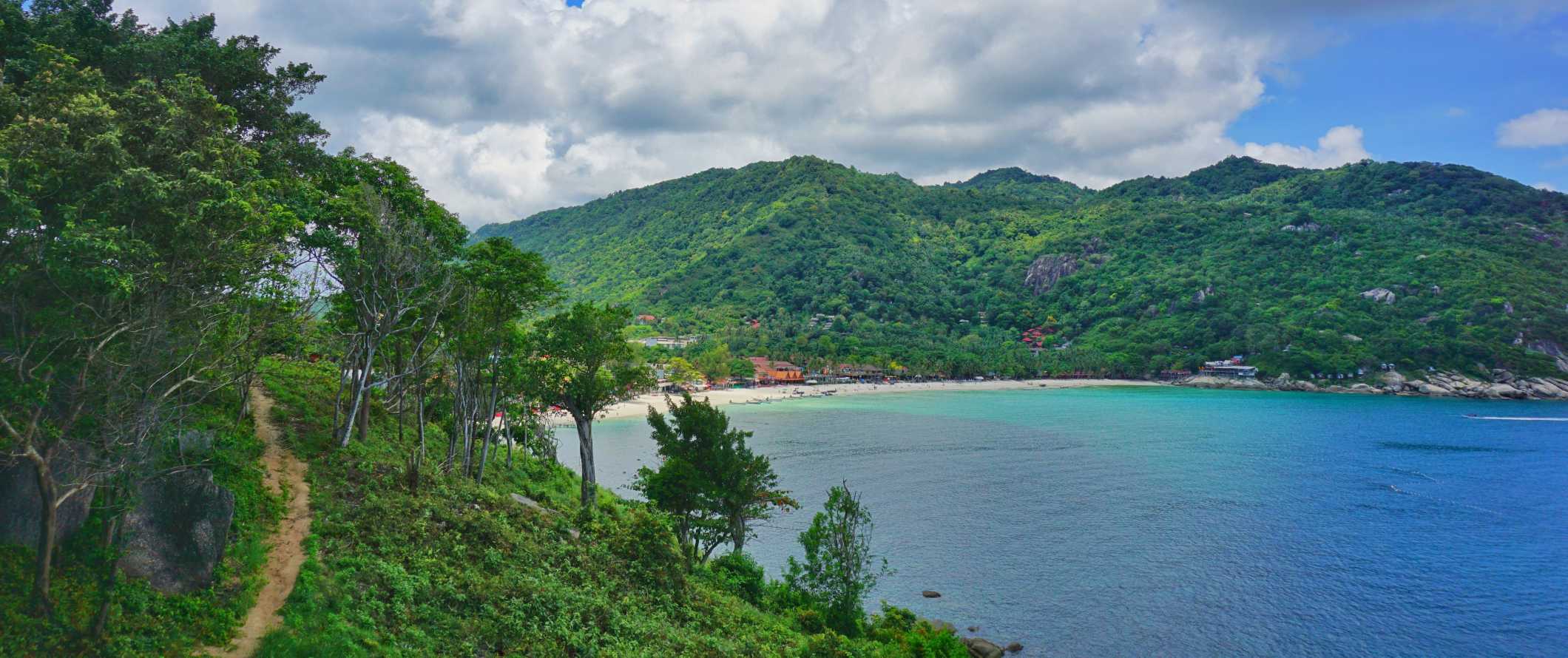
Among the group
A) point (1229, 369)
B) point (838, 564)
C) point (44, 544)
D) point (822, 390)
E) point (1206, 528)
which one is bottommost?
point (1206, 528)

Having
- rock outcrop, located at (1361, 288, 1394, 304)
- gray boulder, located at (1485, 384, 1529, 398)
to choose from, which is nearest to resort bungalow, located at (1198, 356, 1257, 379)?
rock outcrop, located at (1361, 288, 1394, 304)

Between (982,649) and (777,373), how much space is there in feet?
400

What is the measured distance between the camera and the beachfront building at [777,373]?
477ft

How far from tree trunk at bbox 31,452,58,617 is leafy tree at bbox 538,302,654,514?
16.9 metres

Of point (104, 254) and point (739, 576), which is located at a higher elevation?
A: point (104, 254)

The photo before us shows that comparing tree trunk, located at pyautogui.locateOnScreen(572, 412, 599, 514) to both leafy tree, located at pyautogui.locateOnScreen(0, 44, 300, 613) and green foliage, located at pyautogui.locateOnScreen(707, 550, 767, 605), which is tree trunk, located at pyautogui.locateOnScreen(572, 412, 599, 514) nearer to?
green foliage, located at pyautogui.locateOnScreen(707, 550, 767, 605)

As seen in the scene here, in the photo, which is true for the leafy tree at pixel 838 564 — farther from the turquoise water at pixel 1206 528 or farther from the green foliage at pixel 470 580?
the turquoise water at pixel 1206 528

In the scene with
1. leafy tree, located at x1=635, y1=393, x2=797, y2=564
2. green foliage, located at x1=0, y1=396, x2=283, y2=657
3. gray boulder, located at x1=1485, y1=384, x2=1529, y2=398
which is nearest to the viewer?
green foliage, located at x1=0, y1=396, x2=283, y2=657

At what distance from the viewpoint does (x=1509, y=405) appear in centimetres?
11119

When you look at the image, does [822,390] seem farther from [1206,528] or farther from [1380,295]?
[1380,295]

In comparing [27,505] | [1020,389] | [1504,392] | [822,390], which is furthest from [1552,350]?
[27,505]

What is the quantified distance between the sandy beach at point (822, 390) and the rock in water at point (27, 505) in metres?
76.7

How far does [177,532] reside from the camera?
530 inches

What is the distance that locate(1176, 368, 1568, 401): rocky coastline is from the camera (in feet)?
390
